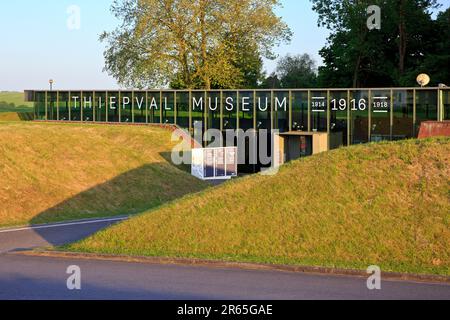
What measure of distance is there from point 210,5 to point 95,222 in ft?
142

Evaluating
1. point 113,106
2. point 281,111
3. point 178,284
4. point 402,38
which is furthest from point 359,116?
point 178,284

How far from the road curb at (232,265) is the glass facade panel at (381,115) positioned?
32098 millimetres

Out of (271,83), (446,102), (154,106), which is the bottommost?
(446,102)

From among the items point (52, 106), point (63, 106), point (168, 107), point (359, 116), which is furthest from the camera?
point (52, 106)

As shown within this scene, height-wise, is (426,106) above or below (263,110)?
above

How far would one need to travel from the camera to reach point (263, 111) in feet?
183

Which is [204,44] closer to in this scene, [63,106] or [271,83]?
[63,106]

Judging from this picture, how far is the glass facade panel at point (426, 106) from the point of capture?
49531 millimetres

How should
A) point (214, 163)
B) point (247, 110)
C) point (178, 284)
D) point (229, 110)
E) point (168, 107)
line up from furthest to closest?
point (168, 107), point (229, 110), point (247, 110), point (214, 163), point (178, 284)

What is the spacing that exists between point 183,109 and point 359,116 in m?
14.7

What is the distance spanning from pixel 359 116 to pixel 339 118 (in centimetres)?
138

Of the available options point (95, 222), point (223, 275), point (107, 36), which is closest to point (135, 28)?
point (107, 36)

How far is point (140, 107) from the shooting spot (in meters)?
62.8

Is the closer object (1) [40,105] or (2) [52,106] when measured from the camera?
(2) [52,106]
